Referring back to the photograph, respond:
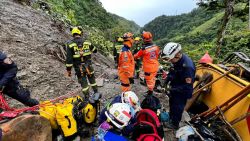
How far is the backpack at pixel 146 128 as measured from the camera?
454 centimetres

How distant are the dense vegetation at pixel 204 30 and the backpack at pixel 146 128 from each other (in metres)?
9.76

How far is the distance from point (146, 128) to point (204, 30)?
48944mm

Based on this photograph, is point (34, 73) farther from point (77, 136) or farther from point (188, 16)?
point (188, 16)

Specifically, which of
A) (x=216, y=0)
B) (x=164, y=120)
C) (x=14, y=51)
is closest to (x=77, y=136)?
(x=164, y=120)

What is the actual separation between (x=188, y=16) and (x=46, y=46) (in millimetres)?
78446

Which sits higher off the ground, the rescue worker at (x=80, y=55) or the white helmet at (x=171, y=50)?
the white helmet at (x=171, y=50)

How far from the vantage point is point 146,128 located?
4.74 meters

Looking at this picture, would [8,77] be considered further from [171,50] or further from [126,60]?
[171,50]

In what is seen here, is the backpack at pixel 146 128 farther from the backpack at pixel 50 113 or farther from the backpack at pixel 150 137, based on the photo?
the backpack at pixel 50 113

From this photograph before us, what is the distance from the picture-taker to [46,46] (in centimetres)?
1155

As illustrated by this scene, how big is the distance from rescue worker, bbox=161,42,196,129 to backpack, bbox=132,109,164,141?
1345mm

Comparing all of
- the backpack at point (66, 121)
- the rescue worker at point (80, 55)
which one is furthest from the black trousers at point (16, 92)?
the rescue worker at point (80, 55)

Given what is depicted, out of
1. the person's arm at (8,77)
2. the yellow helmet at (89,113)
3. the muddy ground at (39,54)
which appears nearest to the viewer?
the person's arm at (8,77)

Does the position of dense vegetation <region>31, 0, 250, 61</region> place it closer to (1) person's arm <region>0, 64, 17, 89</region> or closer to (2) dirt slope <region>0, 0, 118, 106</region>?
(2) dirt slope <region>0, 0, 118, 106</region>
